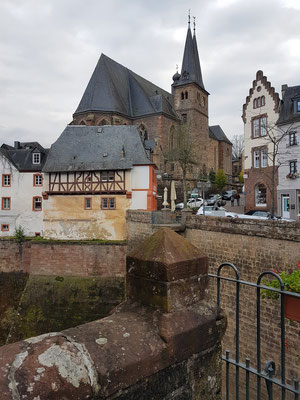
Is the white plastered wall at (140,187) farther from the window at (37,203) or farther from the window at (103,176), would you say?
the window at (37,203)

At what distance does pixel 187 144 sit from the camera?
33.9 metres

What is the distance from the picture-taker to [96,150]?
69.8 feet

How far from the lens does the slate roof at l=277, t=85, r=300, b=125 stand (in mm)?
20844

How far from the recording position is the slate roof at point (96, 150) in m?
20.4

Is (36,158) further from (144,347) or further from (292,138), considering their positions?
(144,347)

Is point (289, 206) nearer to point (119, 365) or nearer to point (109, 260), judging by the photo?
point (109, 260)

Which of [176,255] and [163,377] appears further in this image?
[176,255]

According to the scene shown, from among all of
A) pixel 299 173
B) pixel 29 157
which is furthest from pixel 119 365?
pixel 29 157

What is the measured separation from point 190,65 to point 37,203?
36.0 m

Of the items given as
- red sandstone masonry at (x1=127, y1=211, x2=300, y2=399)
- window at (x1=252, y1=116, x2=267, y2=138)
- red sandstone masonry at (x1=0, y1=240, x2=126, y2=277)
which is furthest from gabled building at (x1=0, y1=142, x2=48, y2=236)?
window at (x1=252, y1=116, x2=267, y2=138)

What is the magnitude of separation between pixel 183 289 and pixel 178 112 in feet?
150

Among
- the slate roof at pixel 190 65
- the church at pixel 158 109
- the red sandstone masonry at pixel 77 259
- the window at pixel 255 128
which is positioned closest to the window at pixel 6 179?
the red sandstone masonry at pixel 77 259

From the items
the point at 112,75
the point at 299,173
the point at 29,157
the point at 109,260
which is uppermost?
the point at 112,75

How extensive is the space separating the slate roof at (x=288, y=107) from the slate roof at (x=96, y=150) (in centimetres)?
1048
